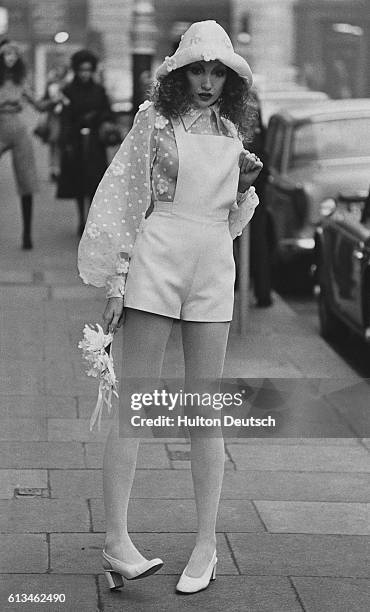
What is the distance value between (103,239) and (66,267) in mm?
8251

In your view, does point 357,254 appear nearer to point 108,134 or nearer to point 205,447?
point 205,447

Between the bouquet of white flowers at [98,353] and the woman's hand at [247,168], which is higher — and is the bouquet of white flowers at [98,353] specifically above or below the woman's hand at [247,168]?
below

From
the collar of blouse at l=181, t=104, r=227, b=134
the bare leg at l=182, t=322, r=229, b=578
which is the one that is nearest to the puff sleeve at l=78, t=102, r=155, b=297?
the collar of blouse at l=181, t=104, r=227, b=134

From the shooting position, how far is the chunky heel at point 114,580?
4.29 meters

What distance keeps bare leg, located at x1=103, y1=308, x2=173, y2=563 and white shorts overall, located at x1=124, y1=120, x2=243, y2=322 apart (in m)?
0.06

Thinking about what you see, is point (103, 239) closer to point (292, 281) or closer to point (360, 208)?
point (360, 208)

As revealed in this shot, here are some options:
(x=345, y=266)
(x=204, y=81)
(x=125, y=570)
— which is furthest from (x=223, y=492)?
(x=345, y=266)

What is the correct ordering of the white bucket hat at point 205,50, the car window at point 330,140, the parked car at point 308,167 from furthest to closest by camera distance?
the car window at point 330,140, the parked car at point 308,167, the white bucket hat at point 205,50

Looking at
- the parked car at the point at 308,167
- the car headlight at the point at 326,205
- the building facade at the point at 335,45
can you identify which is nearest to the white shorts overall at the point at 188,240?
the car headlight at the point at 326,205

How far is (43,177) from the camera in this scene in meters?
24.0

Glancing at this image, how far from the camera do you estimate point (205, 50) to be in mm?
4195

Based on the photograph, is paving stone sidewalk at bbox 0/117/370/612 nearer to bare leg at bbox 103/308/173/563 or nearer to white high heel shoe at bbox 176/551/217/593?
white high heel shoe at bbox 176/551/217/593

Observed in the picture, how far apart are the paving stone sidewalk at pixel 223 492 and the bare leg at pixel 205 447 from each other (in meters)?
0.13

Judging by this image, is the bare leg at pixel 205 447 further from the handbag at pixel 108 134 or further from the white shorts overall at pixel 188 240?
the handbag at pixel 108 134
